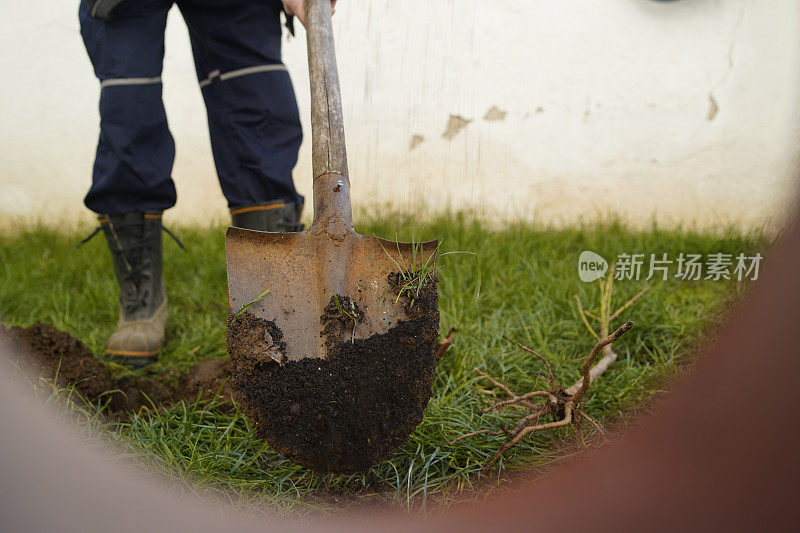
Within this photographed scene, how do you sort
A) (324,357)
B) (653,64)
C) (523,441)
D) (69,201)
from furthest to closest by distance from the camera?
(69,201)
(653,64)
(523,441)
(324,357)

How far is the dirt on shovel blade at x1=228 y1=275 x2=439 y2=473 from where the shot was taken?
1.12 metres

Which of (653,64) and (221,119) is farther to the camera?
(653,64)

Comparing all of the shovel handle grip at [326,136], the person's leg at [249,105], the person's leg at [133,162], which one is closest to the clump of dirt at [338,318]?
the shovel handle grip at [326,136]

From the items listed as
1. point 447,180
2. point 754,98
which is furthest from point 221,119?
point 754,98

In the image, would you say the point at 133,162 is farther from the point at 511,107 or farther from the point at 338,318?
the point at 511,107

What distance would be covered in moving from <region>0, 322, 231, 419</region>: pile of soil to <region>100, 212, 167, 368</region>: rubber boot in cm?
19

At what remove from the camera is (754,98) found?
7.96 feet

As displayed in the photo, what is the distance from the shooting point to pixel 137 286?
2148 mm

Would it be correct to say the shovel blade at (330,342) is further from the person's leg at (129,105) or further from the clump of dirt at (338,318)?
the person's leg at (129,105)

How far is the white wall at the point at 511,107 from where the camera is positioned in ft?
5.68

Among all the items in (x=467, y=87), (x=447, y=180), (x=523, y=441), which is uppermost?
(x=467, y=87)

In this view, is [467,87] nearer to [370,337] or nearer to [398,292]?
[398,292]

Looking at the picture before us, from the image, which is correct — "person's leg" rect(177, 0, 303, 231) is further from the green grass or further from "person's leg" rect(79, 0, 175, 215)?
the green grass

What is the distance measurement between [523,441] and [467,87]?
3.52 feet
